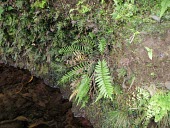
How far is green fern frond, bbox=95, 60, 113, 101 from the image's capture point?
3.96m

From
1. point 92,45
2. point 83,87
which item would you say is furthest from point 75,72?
point 92,45

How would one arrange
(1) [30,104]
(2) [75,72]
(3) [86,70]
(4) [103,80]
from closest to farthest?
(4) [103,80], (2) [75,72], (3) [86,70], (1) [30,104]

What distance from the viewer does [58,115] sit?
5141mm

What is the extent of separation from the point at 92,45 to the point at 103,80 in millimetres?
940

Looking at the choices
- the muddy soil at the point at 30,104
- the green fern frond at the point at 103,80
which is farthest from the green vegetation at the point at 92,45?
the muddy soil at the point at 30,104

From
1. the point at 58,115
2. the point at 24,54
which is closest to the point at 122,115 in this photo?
the point at 58,115

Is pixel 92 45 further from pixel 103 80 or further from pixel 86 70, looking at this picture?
pixel 103 80

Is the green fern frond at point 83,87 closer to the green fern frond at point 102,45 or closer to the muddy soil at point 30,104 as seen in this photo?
the green fern frond at point 102,45

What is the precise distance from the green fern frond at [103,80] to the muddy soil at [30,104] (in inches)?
52.4

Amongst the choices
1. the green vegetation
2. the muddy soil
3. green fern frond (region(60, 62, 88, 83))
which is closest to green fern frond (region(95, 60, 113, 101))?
the green vegetation

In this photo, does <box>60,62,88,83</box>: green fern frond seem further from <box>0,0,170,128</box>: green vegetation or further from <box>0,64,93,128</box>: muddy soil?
<box>0,64,93,128</box>: muddy soil

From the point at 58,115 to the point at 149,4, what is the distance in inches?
122

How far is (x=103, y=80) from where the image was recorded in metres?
4.06

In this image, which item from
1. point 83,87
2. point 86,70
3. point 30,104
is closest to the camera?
point 83,87
